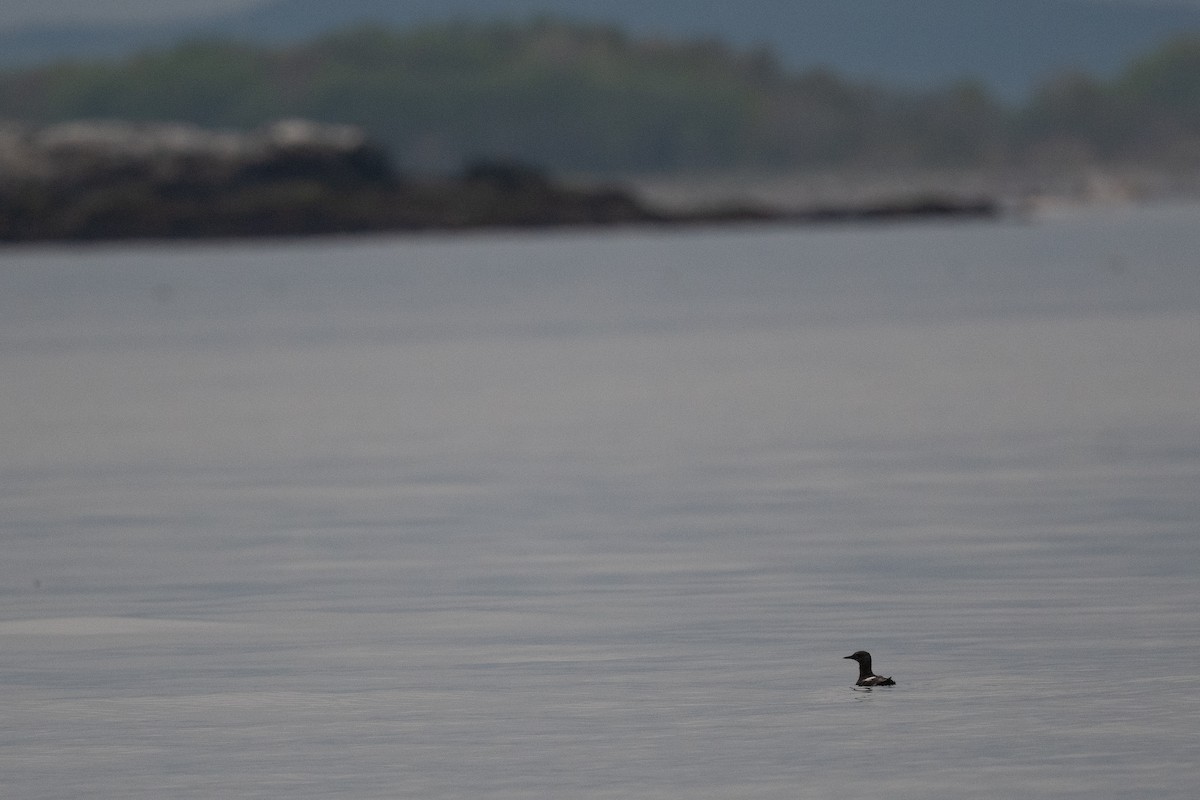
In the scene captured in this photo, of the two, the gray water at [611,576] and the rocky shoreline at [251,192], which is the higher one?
the rocky shoreline at [251,192]

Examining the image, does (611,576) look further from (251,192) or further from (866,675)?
(251,192)

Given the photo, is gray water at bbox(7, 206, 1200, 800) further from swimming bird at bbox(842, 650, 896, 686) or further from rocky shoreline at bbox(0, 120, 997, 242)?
rocky shoreline at bbox(0, 120, 997, 242)

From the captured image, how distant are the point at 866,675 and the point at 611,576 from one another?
3.49 meters

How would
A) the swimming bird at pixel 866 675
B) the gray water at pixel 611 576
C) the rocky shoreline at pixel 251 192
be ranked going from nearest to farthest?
the gray water at pixel 611 576 < the swimming bird at pixel 866 675 < the rocky shoreline at pixel 251 192

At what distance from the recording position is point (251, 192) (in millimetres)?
133250

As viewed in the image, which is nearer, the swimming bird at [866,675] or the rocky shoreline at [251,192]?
the swimming bird at [866,675]

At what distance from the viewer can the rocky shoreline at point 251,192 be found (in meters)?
129

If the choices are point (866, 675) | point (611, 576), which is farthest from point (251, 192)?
point (866, 675)

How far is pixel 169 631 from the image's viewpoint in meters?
12.7

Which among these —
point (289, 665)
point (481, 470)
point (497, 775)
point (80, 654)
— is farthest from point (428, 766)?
point (481, 470)

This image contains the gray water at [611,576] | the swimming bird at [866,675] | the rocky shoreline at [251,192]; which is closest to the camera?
the gray water at [611,576]

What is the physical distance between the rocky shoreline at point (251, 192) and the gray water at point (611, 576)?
96564mm

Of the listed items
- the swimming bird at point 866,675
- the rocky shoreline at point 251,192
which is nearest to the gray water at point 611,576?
the swimming bird at point 866,675

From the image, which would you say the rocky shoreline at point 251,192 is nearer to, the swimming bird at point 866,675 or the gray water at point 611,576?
the gray water at point 611,576
